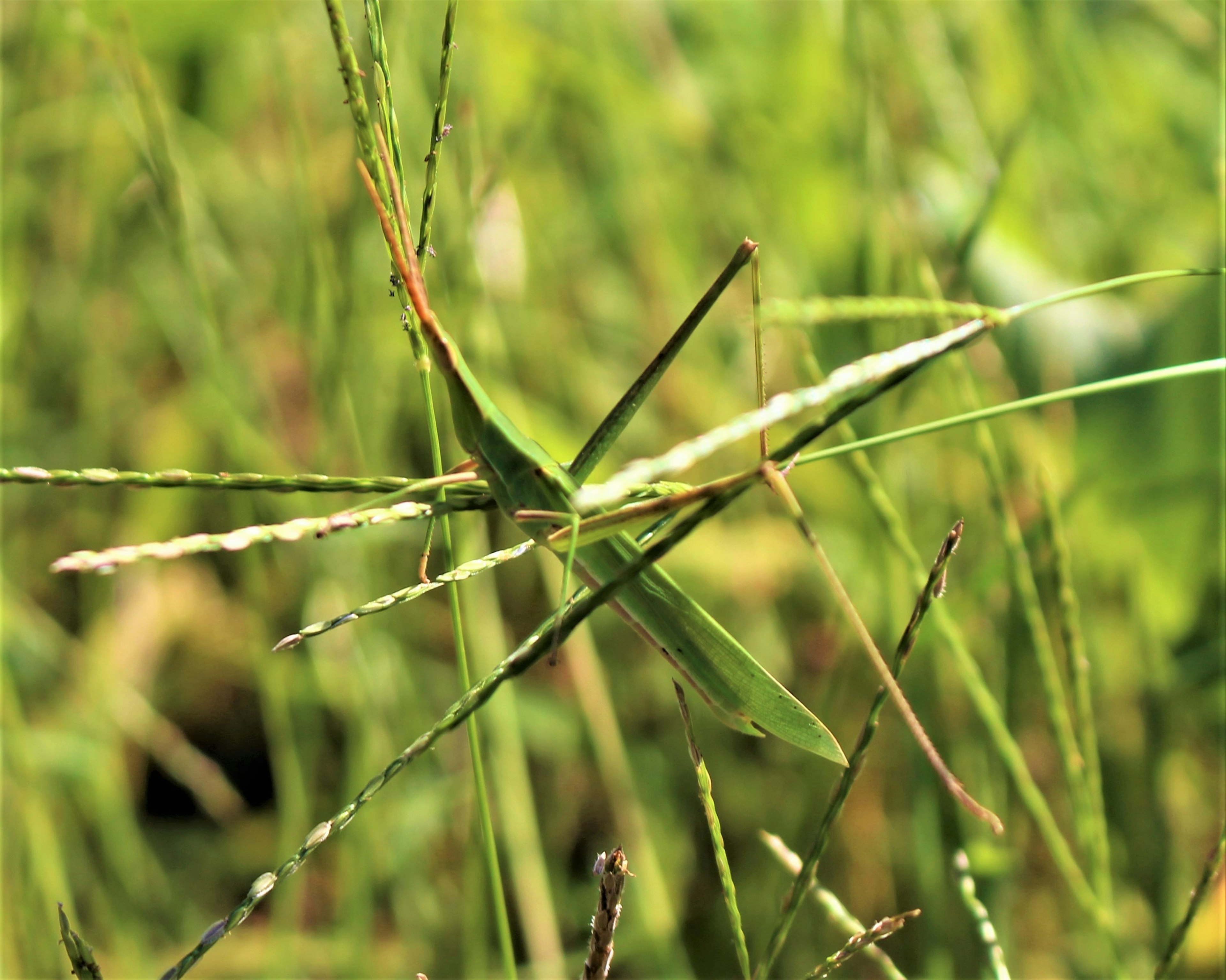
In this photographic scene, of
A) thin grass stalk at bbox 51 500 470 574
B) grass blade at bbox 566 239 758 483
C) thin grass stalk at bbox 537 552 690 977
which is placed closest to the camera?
thin grass stalk at bbox 51 500 470 574

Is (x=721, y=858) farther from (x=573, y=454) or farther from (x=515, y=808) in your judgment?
(x=573, y=454)

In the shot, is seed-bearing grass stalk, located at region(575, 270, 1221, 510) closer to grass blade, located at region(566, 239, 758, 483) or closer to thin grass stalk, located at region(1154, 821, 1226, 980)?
grass blade, located at region(566, 239, 758, 483)

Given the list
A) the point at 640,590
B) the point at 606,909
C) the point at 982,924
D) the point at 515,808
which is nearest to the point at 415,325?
the point at 640,590

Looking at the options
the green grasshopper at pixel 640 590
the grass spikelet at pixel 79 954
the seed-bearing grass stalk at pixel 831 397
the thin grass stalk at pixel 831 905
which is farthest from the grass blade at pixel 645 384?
the grass spikelet at pixel 79 954

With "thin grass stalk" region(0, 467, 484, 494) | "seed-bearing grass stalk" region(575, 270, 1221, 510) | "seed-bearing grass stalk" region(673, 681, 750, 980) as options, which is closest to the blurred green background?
"seed-bearing grass stalk" region(673, 681, 750, 980)

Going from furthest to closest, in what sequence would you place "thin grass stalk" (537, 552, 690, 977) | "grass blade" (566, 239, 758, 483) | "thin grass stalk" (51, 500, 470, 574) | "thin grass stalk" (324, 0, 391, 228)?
"thin grass stalk" (537, 552, 690, 977)
"grass blade" (566, 239, 758, 483)
"thin grass stalk" (324, 0, 391, 228)
"thin grass stalk" (51, 500, 470, 574)

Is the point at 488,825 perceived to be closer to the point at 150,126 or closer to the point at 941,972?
the point at 941,972

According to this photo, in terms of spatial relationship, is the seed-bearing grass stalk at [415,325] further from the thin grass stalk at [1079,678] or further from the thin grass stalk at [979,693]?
the thin grass stalk at [1079,678]

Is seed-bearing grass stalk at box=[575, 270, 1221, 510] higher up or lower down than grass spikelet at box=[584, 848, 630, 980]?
higher up
